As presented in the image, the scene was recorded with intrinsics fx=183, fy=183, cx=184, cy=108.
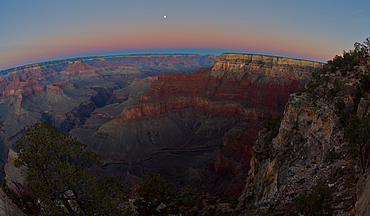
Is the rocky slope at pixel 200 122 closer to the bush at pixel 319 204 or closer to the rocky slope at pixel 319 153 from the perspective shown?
the rocky slope at pixel 319 153

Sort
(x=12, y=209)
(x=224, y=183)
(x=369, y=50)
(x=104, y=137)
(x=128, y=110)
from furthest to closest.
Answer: (x=128, y=110) → (x=104, y=137) → (x=224, y=183) → (x=369, y=50) → (x=12, y=209)

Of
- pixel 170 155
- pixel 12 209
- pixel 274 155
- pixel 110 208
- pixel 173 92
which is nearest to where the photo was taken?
pixel 12 209

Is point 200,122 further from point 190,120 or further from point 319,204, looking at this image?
point 319,204

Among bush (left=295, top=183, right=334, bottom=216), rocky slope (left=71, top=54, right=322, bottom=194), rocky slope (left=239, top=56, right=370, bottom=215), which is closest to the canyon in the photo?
rocky slope (left=71, top=54, right=322, bottom=194)

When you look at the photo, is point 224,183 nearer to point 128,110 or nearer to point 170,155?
point 170,155

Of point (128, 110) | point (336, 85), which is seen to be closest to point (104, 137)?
point (128, 110)

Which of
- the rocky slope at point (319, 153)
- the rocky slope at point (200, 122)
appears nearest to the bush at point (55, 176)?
the rocky slope at point (319, 153)

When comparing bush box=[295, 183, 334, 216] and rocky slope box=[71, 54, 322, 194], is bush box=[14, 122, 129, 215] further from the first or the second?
rocky slope box=[71, 54, 322, 194]
